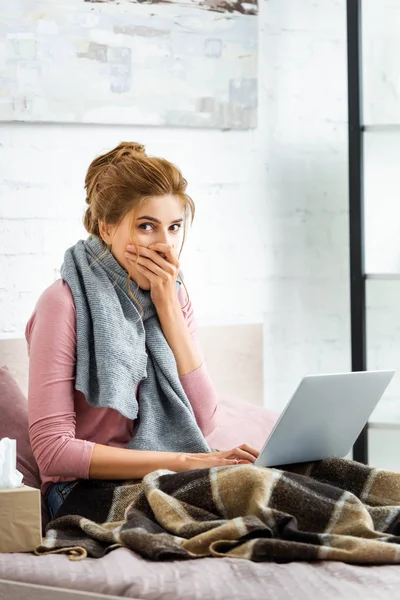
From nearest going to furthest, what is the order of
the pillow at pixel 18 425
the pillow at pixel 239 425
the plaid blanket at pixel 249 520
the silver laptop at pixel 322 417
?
the plaid blanket at pixel 249 520, the silver laptop at pixel 322 417, the pillow at pixel 18 425, the pillow at pixel 239 425

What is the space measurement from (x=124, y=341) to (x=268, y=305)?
103cm

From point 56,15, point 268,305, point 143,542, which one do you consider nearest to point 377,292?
point 268,305

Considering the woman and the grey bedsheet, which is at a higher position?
the woman

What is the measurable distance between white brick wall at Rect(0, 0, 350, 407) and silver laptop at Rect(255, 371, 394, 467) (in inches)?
41.0

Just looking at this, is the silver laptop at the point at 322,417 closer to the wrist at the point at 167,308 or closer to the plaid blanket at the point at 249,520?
the plaid blanket at the point at 249,520

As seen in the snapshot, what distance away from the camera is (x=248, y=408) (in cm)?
212

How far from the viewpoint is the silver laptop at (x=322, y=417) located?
57.0 inches

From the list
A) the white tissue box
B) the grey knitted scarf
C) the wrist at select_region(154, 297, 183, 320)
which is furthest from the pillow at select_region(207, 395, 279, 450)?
the white tissue box

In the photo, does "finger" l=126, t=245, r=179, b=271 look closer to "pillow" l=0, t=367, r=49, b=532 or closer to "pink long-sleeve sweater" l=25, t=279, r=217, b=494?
"pink long-sleeve sweater" l=25, t=279, r=217, b=494

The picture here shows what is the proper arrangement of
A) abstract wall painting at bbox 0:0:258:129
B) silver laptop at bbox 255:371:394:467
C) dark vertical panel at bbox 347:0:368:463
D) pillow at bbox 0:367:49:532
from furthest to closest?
dark vertical panel at bbox 347:0:368:463
abstract wall painting at bbox 0:0:258:129
pillow at bbox 0:367:49:532
silver laptop at bbox 255:371:394:467

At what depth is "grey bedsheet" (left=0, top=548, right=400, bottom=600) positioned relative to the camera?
1142mm

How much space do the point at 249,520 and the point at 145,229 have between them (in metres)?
0.72

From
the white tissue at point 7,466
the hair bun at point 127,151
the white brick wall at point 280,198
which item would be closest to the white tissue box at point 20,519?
the white tissue at point 7,466

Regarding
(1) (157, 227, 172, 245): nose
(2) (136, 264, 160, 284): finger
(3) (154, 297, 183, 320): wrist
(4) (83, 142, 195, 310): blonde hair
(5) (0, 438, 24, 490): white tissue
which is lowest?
(5) (0, 438, 24, 490): white tissue
